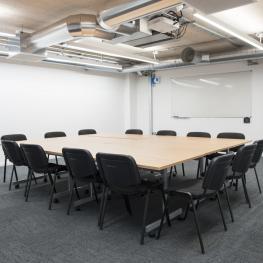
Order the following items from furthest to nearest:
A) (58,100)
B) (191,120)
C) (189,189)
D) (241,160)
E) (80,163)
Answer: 1. (191,120)
2. (58,100)
3. (241,160)
4. (80,163)
5. (189,189)

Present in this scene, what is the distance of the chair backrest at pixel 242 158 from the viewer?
10.5ft

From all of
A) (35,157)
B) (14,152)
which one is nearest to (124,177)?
(35,157)

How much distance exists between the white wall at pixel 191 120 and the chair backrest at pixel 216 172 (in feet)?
15.8

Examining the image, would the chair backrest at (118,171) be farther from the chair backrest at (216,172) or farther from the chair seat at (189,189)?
the chair backrest at (216,172)

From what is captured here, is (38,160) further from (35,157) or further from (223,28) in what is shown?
(223,28)

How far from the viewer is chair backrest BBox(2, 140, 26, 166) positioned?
4.07m

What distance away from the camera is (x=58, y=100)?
24.2ft

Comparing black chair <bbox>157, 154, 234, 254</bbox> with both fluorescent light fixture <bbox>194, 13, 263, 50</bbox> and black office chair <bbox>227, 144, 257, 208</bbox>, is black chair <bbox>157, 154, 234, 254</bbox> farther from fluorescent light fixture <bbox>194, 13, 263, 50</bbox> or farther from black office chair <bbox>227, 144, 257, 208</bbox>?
fluorescent light fixture <bbox>194, 13, 263, 50</bbox>

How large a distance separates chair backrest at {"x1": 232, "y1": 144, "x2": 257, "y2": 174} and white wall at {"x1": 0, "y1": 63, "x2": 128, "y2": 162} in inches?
202

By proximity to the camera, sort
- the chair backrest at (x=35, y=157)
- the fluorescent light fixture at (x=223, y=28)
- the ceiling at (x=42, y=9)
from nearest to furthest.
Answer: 1. the chair backrest at (x=35, y=157)
2. the fluorescent light fixture at (x=223, y=28)
3. the ceiling at (x=42, y=9)

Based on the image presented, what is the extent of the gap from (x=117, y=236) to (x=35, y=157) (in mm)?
1592

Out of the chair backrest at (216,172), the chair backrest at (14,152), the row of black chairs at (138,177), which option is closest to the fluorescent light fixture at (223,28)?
the row of black chairs at (138,177)

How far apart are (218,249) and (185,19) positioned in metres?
3.41

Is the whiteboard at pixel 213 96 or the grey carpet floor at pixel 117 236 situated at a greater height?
the whiteboard at pixel 213 96
